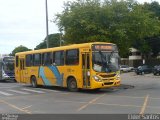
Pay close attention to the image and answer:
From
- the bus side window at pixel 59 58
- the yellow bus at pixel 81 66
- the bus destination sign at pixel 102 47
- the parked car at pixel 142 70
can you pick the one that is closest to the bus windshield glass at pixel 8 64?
the yellow bus at pixel 81 66

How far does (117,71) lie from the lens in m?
24.0

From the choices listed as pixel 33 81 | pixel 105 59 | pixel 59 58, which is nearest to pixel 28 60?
pixel 33 81

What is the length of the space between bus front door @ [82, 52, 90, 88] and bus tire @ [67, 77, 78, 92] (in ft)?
4.23

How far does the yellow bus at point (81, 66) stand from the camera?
2288cm

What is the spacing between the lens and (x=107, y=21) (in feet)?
92.4

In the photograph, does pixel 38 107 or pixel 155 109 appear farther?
pixel 38 107

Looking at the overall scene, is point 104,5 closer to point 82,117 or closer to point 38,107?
point 38,107

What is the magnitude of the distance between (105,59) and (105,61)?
14cm

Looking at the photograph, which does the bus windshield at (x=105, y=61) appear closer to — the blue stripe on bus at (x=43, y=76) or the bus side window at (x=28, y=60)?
the blue stripe on bus at (x=43, y=76)

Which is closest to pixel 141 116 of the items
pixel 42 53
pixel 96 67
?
pixel 96 67

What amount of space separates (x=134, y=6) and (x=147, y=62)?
158 feet

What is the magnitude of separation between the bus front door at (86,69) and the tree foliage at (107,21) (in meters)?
4.77

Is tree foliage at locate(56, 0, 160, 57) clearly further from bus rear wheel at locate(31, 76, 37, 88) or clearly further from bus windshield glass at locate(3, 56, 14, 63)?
bus windshield glass at locate(3, 56, 14, 63)

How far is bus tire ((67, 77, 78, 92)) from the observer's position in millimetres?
24453
